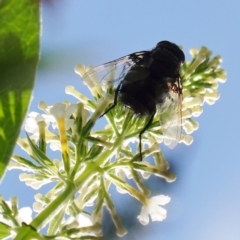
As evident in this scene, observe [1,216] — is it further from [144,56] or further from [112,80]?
[144,56]

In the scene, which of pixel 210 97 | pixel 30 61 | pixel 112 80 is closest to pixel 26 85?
pixel 30 61

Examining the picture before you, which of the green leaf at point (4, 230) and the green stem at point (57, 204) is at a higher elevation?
the green stem at point (57, 204)

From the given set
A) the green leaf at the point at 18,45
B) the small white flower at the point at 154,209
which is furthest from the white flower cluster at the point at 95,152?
the green leaf at the point at 18,45

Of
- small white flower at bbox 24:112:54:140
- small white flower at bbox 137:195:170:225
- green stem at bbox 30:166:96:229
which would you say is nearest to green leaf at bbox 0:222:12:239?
green stem at bbox 30:166:96:229

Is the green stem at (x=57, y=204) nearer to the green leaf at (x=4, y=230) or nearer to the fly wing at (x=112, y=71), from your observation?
the green leaf at (x=4, y=230)

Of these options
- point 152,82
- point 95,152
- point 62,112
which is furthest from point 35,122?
point 152,82

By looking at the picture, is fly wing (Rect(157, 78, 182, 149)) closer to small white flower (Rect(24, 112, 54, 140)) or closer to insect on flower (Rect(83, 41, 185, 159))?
insect on flower (Rect(83, 41, 185, 159))

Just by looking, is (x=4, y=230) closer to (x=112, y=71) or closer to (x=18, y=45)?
(x=18, y=45)
